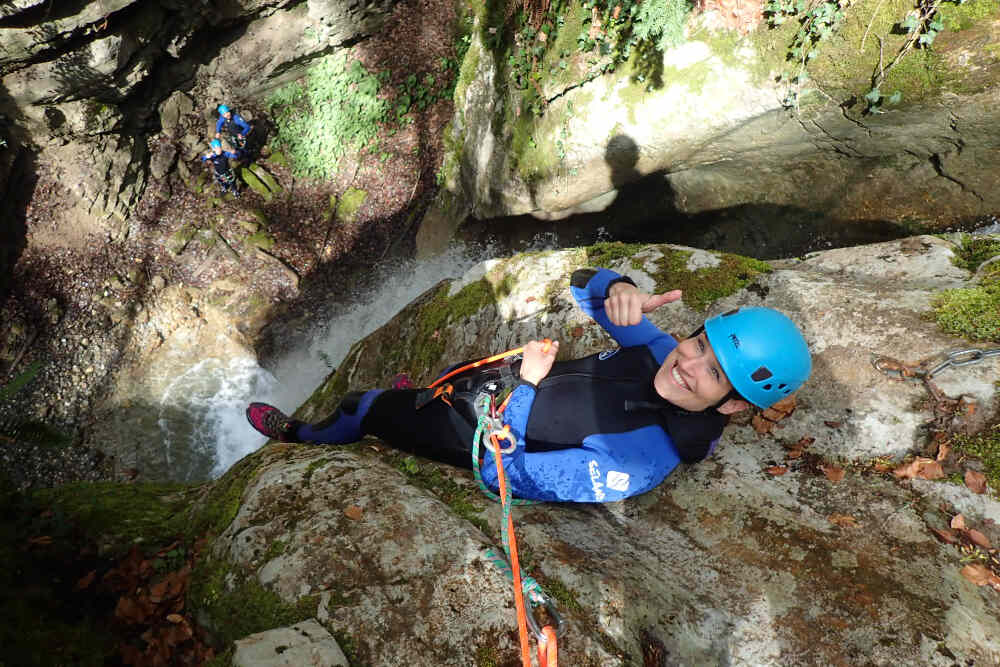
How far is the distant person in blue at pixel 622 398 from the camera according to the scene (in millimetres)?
2791

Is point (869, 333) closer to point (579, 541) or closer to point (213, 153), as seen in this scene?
point (579, 541)

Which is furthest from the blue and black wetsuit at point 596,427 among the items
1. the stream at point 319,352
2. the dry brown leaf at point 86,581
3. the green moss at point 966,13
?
the stream at point 319,352

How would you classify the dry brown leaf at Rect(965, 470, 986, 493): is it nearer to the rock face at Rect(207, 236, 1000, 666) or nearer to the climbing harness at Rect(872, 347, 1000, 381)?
the rock face at Rect(207, 236, 1000, 666)

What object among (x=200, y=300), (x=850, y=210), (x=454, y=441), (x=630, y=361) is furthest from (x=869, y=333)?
(x=200, y=300)

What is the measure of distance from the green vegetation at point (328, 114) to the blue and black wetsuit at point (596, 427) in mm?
10085

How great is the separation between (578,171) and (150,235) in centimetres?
950

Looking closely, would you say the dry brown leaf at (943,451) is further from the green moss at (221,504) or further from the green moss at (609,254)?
the green moss at (221,504)

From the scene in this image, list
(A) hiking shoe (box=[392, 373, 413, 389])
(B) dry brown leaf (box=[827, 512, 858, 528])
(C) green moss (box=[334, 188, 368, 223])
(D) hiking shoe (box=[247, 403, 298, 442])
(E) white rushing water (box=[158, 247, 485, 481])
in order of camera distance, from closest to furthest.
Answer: (B) dry brown leaf (box=[827, 512, 858, 528]) < (A) hiking shoe (box=[392, 373, 413, 389]) < (D) hiking shoe (box=[247, 403, 298, 442]) < (E) white rushing water (box=[158, 247, 485, 481]) < (C) green moss (box=[334, 188, 368, 223])

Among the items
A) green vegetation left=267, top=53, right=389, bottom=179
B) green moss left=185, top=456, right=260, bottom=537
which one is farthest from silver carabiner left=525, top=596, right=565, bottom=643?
green vegetation left=267, top=53, right=389, bottom=179

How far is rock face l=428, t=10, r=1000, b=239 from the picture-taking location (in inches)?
219

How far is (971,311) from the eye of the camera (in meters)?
3.32

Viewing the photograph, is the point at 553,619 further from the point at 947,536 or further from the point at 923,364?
the point at 923,364

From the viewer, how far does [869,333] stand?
11.6 ft

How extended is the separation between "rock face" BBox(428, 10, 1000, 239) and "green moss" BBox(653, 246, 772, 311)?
3163 millimetres
